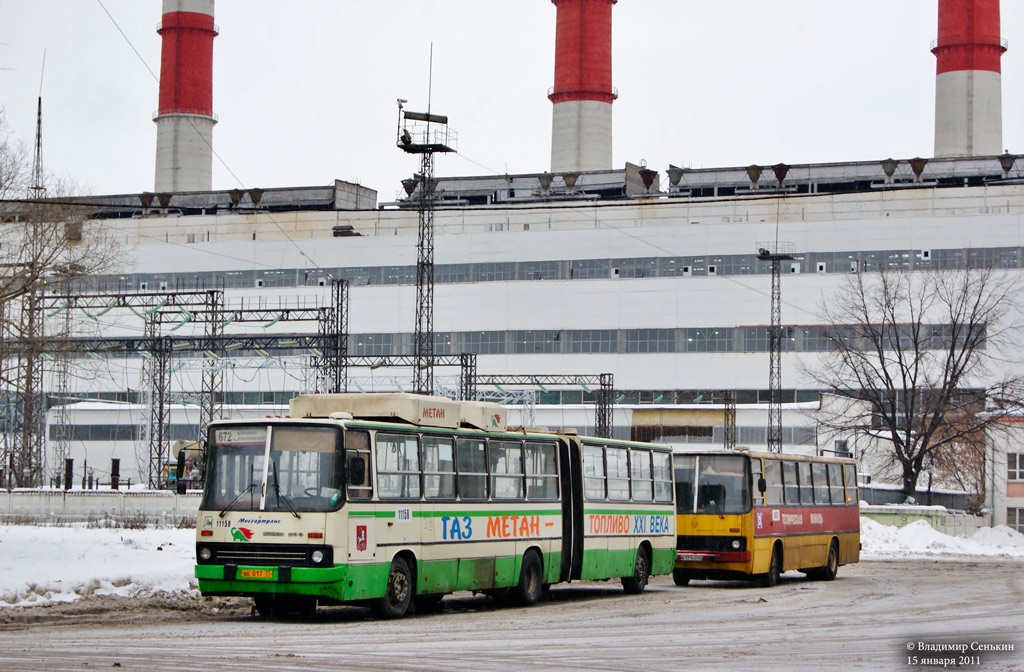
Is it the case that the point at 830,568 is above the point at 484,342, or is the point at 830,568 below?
below

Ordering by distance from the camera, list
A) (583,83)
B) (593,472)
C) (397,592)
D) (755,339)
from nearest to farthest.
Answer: (397,592) → (593,472) → (755,339) → (583,83)

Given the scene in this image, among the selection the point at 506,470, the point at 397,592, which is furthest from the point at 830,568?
the point at 397,592

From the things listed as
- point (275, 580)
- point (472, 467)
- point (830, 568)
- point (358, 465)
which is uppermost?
point (358, 465)

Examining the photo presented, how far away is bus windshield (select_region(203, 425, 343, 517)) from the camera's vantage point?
15727 millimetres

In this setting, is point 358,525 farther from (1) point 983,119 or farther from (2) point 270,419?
(1) point 983,119

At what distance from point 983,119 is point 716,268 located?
63.1 ft


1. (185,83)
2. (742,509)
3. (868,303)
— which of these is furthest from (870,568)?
(185,83)

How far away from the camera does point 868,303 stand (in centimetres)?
6756

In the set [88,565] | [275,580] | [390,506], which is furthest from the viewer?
[88,565]

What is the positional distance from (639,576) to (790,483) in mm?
4649

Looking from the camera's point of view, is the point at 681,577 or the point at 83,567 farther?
the point at 681,577

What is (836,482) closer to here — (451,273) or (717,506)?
(717,506)

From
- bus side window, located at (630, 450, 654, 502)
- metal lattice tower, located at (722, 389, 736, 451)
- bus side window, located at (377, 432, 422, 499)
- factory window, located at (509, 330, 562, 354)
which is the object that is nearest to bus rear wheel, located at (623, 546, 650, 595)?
bus side window, located at (630, 450, 654, 502)

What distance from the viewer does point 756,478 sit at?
24203mm
